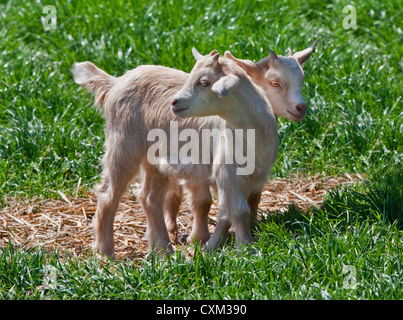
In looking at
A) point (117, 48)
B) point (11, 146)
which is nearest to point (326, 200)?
point (11, 146)

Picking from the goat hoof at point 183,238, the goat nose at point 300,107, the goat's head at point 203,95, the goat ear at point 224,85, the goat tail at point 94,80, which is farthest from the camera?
the goat hoof at point 183,238

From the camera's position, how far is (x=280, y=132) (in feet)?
25.7

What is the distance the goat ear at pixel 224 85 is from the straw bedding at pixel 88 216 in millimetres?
1432

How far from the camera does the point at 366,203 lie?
→ 19.9 ft

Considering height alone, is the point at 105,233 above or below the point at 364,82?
below

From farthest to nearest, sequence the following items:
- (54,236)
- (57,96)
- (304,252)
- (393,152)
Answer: (57,96) → (393,152) → (54,236) → (304,252)

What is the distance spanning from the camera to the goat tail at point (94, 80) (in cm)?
658

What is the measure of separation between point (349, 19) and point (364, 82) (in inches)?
63.1

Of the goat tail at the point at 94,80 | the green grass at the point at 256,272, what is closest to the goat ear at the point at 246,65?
the goat tail at the point at 94,80

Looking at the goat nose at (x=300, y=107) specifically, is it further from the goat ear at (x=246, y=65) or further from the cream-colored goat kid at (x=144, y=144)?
the goat ear at (x=246, y=65)

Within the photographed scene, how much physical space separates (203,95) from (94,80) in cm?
144

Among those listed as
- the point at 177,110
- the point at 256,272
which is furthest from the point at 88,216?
the point at 256,272

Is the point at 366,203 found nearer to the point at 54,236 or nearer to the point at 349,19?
the point at 54,236

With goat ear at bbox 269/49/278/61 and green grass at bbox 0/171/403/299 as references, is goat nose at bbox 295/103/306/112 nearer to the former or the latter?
goat ear at bbox 269/49/278/61
